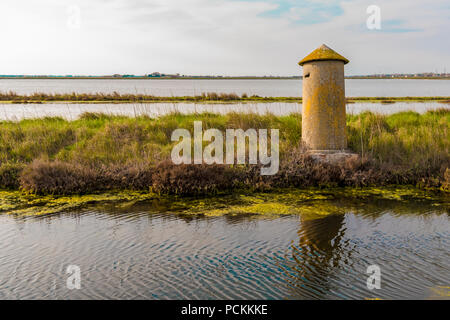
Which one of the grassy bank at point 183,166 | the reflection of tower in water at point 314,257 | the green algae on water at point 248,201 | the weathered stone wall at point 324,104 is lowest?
the reflection of tower in water at point 314,257

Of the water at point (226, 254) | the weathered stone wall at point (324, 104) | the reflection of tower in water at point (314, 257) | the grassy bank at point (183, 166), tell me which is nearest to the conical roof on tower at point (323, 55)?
the weathered stone wall at point (324, 104)

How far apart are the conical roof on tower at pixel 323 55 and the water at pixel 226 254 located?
148 inches

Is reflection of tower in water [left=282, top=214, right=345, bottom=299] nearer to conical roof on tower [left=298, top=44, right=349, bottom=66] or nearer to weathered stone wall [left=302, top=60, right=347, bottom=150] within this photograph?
weathered stone wall [left=302, top=60, right=347, bottom=150]

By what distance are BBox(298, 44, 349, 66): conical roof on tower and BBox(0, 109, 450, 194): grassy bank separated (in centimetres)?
220

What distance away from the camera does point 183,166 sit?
908 centimetres

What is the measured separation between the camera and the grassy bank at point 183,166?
29.9 feet

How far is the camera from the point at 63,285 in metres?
4.67

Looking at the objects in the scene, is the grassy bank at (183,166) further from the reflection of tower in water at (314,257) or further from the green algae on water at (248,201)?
A: the reflection of tower in water at (314,257)

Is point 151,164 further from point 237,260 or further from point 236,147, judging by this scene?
point 237,260

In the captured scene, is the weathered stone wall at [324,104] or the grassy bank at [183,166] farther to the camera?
the weathered stone wall at [324,104]

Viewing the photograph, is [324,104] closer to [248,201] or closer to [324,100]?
[324,100]

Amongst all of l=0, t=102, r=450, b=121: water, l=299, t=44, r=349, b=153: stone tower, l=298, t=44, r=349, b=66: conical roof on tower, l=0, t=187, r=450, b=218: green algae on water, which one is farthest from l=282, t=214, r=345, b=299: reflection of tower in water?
l=0, t=102, r=450, b=121: water

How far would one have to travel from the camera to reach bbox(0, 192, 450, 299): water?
4.52 metres

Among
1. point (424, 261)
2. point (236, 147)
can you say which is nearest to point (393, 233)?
point (424, 261)
